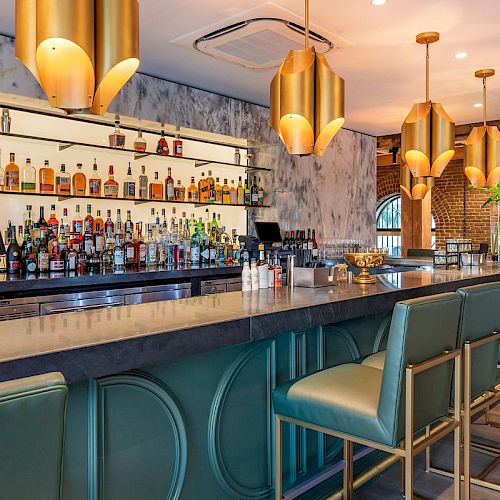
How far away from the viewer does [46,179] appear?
4258mm

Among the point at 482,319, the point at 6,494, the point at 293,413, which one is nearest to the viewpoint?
the point at 6,494

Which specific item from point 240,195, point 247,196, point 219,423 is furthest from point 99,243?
point 219,423

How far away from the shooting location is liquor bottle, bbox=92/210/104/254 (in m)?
4.47

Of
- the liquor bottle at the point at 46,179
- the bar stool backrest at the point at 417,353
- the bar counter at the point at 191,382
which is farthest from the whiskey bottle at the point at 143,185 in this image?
the bar stool backrest at the point at 417,353

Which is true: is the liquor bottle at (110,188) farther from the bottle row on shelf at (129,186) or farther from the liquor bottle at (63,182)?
the liquor bottle at (63,182)

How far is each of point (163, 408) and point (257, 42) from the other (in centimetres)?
299

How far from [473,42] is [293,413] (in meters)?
3.42

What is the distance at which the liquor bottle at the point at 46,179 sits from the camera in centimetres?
421

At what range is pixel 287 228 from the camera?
6.24 meters

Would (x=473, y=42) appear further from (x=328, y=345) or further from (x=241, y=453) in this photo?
(x=241, y=453)

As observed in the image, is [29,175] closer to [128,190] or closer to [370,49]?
[128,190]

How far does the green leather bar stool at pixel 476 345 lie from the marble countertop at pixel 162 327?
0.39 meters

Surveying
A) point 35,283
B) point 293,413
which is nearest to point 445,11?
point 293,413

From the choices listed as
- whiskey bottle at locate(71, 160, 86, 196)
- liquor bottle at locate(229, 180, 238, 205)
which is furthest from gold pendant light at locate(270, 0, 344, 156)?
liquor bottle at locate(229, 180, 238, 205)
